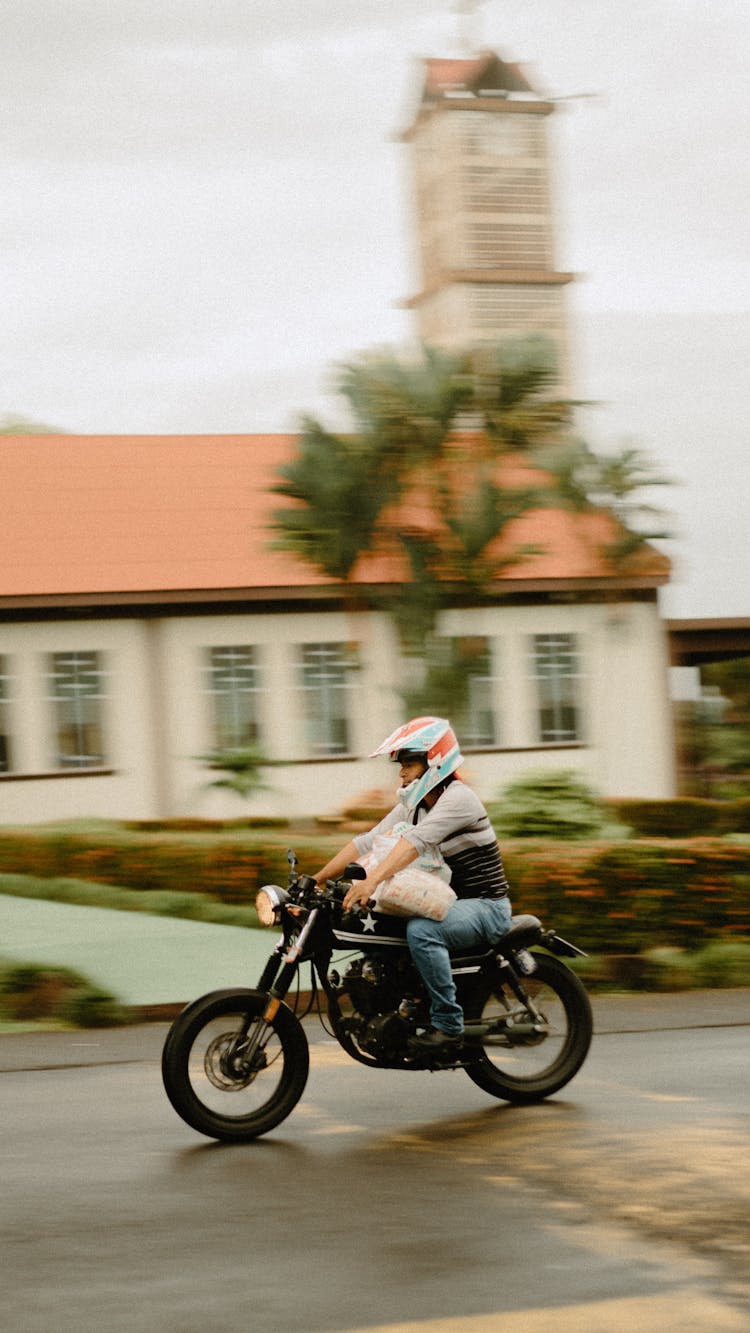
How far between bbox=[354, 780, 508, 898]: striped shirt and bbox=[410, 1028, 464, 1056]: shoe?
62cm

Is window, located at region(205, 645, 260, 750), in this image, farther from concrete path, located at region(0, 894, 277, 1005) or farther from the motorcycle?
the motorcycle

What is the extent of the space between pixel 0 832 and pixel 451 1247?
628 inches

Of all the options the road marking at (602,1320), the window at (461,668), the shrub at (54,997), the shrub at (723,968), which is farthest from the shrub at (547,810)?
the road marking at (602,1320)

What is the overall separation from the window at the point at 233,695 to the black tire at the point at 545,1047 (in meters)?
19.0

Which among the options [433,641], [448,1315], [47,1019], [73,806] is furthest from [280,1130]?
[73,806]

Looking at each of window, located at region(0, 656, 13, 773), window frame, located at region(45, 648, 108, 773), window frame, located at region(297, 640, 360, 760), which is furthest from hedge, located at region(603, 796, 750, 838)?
window, located at region(0, 656, 13, 773)

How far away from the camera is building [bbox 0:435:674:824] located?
1050 inches

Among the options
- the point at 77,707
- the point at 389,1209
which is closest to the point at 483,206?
the point at 77,707

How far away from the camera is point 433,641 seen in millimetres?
21141

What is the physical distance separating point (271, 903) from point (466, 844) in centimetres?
98

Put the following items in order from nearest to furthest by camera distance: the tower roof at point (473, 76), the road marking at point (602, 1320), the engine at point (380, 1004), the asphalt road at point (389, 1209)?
the road marking at point (602, 1320) < the asphalt road at point (389, 1209) < the engine at point (380, 1004) < the tower roof at point (473, 76)

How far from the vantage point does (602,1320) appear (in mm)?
5133

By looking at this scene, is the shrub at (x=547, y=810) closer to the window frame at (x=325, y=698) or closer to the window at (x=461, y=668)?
the window at (x=461, y=668)

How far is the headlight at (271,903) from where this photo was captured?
7660mm
